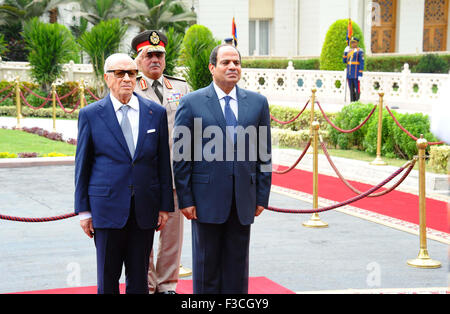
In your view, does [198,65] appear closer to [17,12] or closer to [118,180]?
[118,180]

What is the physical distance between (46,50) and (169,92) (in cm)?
1921

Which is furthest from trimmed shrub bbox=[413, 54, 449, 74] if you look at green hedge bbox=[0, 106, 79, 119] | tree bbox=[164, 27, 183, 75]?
green hedge bbox=[0, 106, 79, 119]

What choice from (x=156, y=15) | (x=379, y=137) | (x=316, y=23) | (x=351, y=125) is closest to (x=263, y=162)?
(x=379, y=137)

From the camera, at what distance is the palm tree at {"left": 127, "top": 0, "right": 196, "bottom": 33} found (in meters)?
28.6

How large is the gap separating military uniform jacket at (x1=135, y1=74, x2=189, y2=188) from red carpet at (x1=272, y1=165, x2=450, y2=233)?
4.03m

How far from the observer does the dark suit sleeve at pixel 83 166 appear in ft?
13.7

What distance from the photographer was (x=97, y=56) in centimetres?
2231

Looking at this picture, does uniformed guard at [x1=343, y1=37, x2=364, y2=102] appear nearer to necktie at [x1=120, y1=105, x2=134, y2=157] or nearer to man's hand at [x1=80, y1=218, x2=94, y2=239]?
necktie at [x1=120, y1=105, x2=134, y2=157]

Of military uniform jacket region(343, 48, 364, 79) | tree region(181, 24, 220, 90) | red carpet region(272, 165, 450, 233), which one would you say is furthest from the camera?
military uniform jacket region(343, 48, 364, 79)

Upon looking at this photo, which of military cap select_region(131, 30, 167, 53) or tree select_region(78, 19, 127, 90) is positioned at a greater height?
tree select_region(78, 19, 127, 90)

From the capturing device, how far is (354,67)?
770 inches
